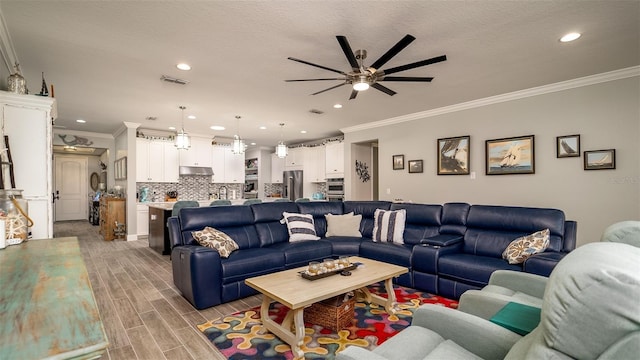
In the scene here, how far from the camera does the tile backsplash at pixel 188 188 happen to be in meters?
7.37

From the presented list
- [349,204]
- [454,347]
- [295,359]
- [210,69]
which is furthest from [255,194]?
[454,347]

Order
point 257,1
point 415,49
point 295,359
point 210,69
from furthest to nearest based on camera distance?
1. point 210,69
2. point 415,49
3. point 257,1
4. point 295,359

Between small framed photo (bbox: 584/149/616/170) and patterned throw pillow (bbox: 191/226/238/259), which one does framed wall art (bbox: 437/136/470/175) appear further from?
patterned throw pillow (bbox: 191/226/238/259)

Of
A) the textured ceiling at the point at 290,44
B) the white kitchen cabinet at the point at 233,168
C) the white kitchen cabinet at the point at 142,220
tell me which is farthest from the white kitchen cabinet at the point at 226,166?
the textured ceiling at the point at 290,44

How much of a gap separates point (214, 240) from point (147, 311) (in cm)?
89

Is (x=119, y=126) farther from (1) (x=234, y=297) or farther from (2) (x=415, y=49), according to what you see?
(2) (x=415, y=49)

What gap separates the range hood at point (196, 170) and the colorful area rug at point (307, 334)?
545 cm

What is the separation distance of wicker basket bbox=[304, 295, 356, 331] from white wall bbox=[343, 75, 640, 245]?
3.43 metres

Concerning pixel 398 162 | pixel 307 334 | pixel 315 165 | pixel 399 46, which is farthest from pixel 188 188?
pixel 399 46

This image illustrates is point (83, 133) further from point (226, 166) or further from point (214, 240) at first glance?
point (214, 240)

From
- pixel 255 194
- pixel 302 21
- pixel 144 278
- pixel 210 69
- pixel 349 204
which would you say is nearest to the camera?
pixel 302 21

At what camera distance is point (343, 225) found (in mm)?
4484

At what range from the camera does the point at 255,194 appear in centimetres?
977

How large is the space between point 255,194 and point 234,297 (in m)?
6.87
